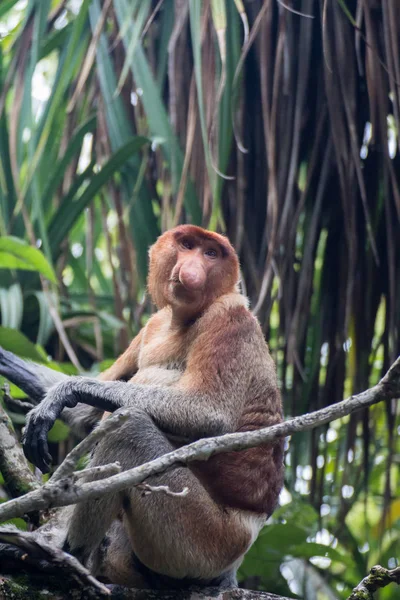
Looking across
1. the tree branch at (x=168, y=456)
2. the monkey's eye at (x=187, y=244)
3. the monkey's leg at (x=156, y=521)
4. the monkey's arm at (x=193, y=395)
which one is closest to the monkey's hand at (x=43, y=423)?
the monkey's arm at (x=193, y=395)

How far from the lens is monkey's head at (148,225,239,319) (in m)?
3.05

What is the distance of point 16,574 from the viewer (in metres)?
2.30

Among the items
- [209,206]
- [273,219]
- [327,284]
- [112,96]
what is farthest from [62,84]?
[327,284]

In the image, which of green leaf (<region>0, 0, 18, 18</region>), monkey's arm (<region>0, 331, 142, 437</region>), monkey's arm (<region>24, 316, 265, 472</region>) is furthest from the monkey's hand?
green leaf (<region>0, 0, 18, 18</region>)

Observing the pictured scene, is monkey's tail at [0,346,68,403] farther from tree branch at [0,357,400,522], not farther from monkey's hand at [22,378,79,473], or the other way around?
tree branch at [0,357,400,522]

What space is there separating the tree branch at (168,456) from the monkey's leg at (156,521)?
26.8 inches

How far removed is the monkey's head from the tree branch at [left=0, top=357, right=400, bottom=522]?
3.72 feet

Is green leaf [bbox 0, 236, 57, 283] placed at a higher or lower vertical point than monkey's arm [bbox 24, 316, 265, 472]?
higher

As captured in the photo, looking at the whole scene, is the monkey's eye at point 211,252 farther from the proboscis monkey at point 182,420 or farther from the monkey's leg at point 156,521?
the monkey's leg at point 156,521

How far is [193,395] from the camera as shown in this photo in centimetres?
285

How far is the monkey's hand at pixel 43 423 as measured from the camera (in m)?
2.67

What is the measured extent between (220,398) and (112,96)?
203 centimetres

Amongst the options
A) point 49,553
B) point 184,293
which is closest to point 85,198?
Result: point 184,293

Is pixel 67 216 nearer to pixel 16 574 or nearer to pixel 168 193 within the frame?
pixel 168 193
